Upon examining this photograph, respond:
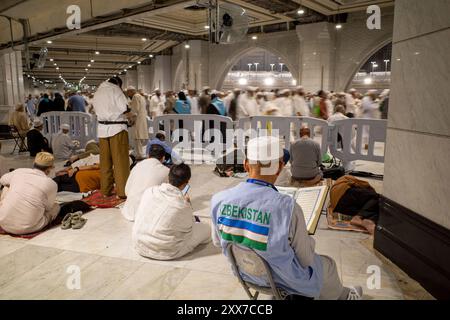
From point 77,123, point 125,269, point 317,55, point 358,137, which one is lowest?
point 125,269

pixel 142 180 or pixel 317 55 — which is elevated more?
pixel 317 55

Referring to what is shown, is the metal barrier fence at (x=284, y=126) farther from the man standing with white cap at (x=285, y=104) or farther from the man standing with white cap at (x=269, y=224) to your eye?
the man standing with white cap at (x=269, y=224)

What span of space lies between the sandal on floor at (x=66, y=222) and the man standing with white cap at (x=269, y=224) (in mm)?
2794

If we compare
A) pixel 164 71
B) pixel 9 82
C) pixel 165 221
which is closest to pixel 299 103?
pixel 165 221

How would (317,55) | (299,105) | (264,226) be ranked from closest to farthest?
(264,226) → (299,105) → (317,55)

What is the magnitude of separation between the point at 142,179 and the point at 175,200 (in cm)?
123

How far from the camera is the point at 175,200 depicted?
10.8 ft

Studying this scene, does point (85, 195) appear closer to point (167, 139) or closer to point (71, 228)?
point (71, 228)

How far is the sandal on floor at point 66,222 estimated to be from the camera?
419cm

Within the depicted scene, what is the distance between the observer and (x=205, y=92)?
10.3m

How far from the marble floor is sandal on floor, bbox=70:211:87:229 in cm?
6

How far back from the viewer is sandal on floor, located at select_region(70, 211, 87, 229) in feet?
13.8

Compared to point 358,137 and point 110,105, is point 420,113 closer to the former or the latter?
point 358,137

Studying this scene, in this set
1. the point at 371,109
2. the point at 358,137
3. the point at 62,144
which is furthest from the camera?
the point at 371,109
